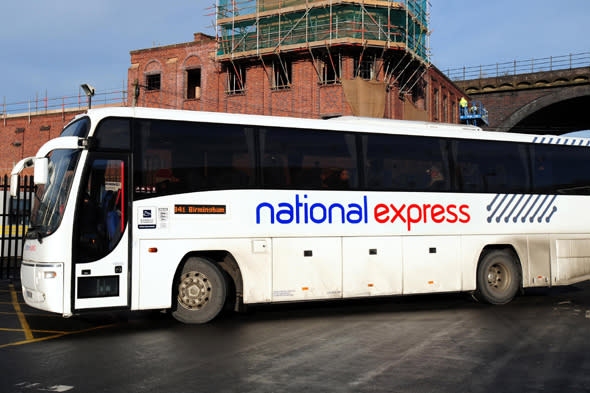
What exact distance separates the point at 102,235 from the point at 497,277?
312 inches

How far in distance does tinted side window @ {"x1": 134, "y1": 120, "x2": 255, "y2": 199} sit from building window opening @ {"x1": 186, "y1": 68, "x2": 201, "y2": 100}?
28073 millimetres

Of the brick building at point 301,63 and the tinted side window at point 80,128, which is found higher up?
the brick building at point 301,63

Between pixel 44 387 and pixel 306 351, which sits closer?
pixel 44 387

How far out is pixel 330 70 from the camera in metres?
33.2

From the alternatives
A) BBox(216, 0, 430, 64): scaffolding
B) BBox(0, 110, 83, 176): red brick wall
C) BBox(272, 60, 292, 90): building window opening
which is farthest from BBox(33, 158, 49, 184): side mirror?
BBox(0, 110, 83, 176): red brick wall

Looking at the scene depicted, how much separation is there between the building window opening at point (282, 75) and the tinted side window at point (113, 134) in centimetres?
2505

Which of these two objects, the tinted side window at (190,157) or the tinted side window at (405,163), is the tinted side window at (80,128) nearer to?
the tinted side window at (190,157)

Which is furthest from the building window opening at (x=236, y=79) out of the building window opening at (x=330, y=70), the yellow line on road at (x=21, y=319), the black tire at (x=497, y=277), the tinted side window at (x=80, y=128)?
the tinted side window at (x=80, y=128)

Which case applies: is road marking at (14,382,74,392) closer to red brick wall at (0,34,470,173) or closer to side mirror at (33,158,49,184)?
side mirror at (33,158,49,184)

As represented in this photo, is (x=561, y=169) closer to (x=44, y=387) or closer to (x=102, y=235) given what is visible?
(x=102, y=235)

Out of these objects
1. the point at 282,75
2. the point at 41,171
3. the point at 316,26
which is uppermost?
the point at 316,26

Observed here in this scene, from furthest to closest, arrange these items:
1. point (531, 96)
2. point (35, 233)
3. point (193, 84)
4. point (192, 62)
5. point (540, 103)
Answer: point (531, 96) → point (540, 103) → point (193, 84) → point (192, 62) → point (35, 233)

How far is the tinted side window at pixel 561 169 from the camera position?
1312 centimetres

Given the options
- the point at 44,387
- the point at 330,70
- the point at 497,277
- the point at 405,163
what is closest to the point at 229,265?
the point at 405,163
